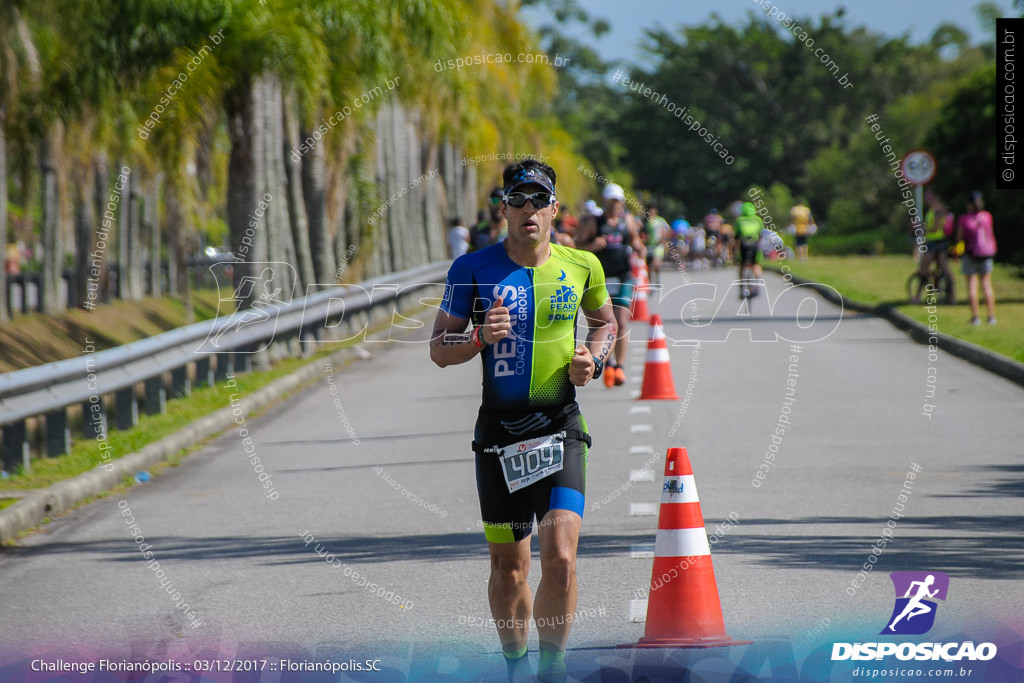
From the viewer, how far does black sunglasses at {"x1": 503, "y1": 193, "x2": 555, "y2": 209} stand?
18.4ft

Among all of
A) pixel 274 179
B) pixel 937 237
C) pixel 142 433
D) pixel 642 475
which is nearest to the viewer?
pixel 642 475

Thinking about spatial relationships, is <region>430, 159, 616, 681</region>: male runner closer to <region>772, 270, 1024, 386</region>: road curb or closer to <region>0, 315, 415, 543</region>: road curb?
<region>0, 315, 415, 543</region>: road curb

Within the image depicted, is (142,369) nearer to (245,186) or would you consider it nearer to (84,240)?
(245,186)

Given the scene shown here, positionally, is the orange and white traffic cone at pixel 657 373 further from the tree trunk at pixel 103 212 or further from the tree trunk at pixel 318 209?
the tree trunk at pixel 103 212

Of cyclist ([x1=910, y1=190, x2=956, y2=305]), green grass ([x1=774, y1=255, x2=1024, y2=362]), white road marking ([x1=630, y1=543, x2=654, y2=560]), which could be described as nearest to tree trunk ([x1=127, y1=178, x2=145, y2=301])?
green grass ([x1=774, y1=255, x2=1024, y2=362])

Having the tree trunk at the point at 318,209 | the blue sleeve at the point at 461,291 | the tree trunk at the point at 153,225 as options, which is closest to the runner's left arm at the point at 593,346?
the blue sleeve at the point at 461,291

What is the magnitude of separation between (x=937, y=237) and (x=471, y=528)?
53.2ft

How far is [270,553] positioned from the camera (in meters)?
8.59

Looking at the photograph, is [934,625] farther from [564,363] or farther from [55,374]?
[55,374]

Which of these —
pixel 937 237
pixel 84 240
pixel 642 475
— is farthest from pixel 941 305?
pixel 84 240

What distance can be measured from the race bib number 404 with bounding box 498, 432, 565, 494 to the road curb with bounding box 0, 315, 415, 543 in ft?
15.3

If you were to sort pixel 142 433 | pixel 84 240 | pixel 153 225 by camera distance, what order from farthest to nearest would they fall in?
pixel 153 225 < pixel 84 240 < pixel 142 433

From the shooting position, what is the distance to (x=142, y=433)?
43.5 feet

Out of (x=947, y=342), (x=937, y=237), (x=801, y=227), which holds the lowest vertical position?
(x=947, y=342)
